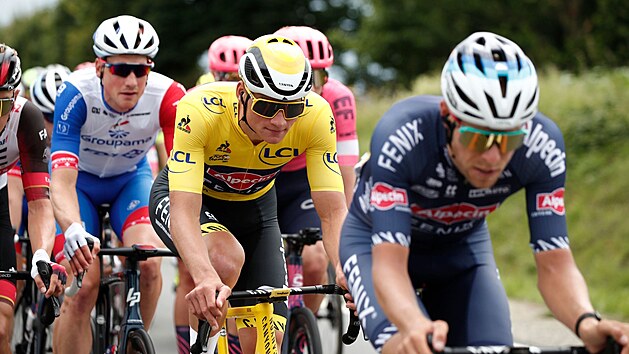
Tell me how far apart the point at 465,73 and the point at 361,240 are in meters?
0.96

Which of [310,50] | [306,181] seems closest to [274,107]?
[306,181]

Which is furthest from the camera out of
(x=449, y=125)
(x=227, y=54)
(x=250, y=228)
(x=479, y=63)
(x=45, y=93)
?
(x=45, y=93)

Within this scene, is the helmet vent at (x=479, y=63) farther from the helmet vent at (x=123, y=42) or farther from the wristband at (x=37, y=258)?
the helmet vent at (x=123, y=42)

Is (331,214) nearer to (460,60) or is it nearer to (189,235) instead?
(189,235)

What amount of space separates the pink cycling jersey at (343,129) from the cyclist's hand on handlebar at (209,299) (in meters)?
2.84

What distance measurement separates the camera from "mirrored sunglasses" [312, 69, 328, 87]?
780 centimetres

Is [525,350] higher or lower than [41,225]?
lower

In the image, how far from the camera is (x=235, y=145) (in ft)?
19.4

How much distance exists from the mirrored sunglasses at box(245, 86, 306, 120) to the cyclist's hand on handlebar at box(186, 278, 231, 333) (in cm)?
91

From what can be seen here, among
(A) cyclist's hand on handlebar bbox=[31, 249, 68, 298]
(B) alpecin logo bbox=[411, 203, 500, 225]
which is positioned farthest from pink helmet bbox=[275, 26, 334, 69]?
(B) alpecin logo bbox=[411, 203, 500, 225]

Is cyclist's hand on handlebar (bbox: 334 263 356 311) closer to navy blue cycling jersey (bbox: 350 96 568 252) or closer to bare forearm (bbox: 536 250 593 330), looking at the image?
navy blue cycling jersey (bbox: 350 96 568 252)

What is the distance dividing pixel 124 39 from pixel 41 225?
1.50 meters

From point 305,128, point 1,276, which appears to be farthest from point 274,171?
point 1,276

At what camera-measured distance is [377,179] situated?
4324 mm
